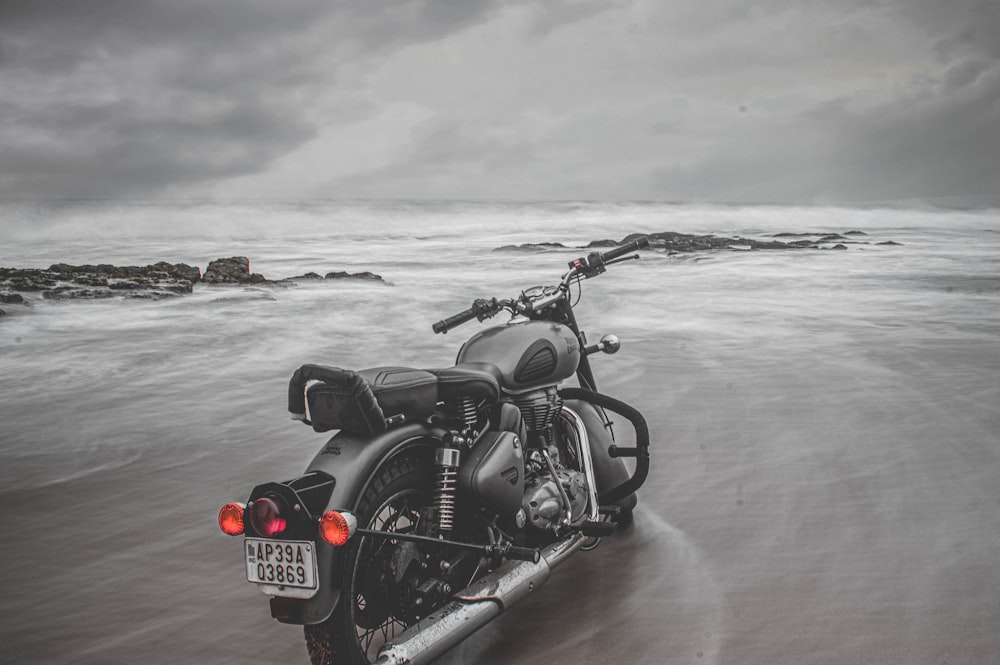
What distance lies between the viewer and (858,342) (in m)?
10.3

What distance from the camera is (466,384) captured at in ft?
11.1

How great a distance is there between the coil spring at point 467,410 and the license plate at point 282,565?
977 mm

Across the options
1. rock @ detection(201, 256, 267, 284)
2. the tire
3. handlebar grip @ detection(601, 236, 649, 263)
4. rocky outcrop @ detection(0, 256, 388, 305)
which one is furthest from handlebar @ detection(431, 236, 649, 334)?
rock @ detection(201, 256, 267, 284)

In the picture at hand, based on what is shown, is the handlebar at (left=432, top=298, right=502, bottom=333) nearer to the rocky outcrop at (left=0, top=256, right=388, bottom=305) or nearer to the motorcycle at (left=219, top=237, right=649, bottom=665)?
the motorcycle at (left=219, top=237, right=649, bottom=665)

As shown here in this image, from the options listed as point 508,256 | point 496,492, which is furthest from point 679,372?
point 508,256

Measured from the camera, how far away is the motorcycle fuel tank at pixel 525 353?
3836mm

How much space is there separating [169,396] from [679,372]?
5183mm

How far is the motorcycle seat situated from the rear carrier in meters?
0.14

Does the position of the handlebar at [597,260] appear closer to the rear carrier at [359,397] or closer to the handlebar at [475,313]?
the handlebar at [475,313]

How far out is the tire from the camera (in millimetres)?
2762

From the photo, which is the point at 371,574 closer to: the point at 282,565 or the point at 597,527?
the point at 282,565

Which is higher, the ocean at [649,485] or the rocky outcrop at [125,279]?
the rocky outcrop at [125,279]

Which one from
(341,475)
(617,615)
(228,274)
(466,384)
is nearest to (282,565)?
(341,475)

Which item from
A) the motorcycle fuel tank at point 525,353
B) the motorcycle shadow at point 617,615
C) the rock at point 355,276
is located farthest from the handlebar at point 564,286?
the rock at point 355,276
